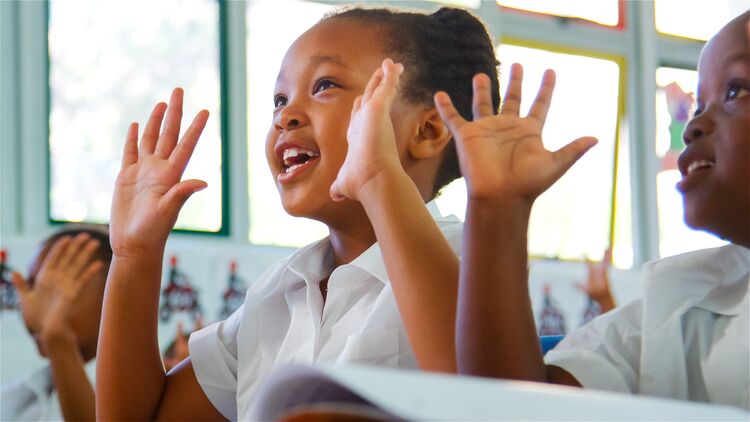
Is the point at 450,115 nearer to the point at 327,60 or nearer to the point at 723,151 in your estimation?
the point at 723,151

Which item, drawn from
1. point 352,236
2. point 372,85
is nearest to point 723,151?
point 372,85

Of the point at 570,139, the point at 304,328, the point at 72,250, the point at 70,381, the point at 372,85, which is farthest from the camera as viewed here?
the point at 570,139

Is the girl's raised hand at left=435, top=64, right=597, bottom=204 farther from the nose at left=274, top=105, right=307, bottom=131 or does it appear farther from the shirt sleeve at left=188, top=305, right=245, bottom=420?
the shirt sleeve at left=188, top=305, right=245, bottom=420

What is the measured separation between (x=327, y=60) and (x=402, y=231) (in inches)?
15.4

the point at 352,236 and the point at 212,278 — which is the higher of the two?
the point at 352,236

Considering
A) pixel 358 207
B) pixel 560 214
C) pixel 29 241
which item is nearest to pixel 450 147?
pixel 358 207

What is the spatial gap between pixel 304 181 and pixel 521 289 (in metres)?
0.46

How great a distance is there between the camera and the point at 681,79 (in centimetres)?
495

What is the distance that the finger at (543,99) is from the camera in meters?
0.95

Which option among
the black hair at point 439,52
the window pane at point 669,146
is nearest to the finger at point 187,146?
the black hair at point 439,52

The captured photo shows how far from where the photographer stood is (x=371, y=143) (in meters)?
1.07

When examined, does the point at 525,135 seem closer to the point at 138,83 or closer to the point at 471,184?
the point at 471,184

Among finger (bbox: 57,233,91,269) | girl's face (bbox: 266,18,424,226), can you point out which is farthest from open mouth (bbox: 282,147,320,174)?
finger (bbox: 57,233,91,269)

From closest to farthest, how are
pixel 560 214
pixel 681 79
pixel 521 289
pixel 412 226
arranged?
pixel 521 289 → pixel 412 226 → pixel 560 214 → pixel 681 79
